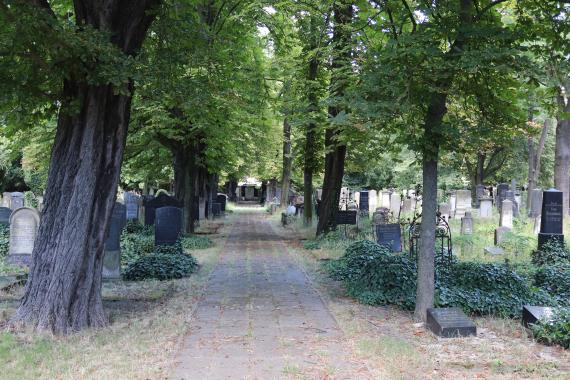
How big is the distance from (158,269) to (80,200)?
4577 millimetres

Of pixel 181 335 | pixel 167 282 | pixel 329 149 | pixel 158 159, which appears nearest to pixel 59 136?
pixel 181 335

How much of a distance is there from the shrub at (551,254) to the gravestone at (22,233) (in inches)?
474

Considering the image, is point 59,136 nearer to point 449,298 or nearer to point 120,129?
point 120,129

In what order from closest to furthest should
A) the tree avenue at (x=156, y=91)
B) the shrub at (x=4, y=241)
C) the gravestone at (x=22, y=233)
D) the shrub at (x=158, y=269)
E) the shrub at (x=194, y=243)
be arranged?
the tree avenue at (x=156, y=91) → the shrub at (x=158, y=269) → the gravestone at (x=22, y=233) → the shrub at (x=4, y=241) → the shrub at (x=194, y=243)

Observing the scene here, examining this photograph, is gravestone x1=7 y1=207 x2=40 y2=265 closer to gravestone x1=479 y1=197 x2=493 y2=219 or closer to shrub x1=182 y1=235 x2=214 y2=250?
shrub x1=182 y1=235 x2=214 y2=250

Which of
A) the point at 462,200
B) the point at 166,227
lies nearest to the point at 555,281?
the point at 166,227

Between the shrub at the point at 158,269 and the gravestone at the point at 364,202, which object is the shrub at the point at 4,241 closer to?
the shrub at the point at 158,269

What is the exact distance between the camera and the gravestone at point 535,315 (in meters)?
6.75

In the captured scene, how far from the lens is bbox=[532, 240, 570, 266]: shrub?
12.2 meters

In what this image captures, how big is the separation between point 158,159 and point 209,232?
14.5 feet

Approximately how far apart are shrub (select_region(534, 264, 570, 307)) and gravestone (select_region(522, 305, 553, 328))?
2.06 metres

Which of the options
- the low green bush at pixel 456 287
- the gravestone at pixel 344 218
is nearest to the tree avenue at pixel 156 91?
the low green bush at pixel 456 287

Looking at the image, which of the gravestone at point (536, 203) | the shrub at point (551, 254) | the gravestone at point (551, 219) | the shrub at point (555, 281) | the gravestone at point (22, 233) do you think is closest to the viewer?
the shrub at point (555, 281)

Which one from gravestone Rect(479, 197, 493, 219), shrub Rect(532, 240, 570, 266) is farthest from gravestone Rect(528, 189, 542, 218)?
shrub Rect(532, 240, 570, 266)
